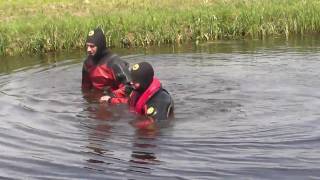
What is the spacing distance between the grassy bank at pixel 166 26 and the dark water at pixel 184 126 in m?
2.21

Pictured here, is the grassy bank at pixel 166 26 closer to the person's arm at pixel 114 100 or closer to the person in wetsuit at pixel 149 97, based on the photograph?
the person's arm at pixel 114 100

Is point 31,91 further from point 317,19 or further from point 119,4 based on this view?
point 119,4

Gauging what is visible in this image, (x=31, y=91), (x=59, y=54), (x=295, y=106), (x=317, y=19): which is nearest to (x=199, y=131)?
(x=295, y=106)

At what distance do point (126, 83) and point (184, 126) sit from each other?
2.02 meters

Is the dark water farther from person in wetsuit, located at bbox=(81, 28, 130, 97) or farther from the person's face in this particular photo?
the person's face

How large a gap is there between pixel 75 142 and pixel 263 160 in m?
2.56

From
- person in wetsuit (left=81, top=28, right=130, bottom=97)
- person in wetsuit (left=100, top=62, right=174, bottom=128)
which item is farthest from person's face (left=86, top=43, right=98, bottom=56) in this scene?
person in wetsuit (left=100, top=62, right=174, bottom=128)

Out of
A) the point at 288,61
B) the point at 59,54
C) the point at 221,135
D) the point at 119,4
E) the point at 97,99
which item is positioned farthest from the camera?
the point at 119,4

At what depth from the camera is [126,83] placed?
10.7 meters

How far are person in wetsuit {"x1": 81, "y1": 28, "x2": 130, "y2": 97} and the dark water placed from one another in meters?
0.40

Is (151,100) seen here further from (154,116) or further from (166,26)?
(166,26)

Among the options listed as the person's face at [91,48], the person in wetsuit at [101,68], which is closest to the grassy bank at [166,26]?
the person in wetsuit at [101,68]

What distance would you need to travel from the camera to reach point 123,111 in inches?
395

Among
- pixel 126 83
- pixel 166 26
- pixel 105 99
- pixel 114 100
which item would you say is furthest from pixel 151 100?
pixel 166 26
